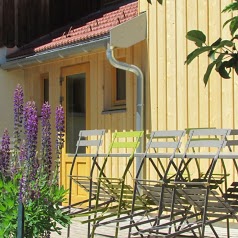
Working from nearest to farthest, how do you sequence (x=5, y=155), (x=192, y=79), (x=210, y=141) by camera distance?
1. (x=5, y=155)
2. (x=210, y=141)
3. (x=192, y=79)

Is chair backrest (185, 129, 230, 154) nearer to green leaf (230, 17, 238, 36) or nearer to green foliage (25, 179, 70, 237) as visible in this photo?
green foliage (25, 179, 70, 237)

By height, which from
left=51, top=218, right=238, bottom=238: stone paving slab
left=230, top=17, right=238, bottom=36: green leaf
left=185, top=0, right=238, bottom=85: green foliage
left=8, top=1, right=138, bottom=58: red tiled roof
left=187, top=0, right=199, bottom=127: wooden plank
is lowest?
left=51, top=218, right=238, bottom=238: stone paving slab

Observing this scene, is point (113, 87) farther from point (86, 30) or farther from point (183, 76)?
point (183, 76)

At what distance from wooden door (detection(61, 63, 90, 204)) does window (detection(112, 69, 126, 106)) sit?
604mm

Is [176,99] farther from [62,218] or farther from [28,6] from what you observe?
[28,6]

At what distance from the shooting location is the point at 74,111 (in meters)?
11.1

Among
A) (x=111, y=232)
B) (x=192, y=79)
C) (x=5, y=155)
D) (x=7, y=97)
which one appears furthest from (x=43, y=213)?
(x=7, y=97)

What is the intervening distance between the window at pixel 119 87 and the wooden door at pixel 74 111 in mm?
604

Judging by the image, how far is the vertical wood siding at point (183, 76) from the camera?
7836 mm

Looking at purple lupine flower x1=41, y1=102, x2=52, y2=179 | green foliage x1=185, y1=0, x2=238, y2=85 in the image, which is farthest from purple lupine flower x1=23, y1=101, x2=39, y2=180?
green foliage x1=185, y1=0, x2=238, y2=85

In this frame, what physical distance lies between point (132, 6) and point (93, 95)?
6.01 ft

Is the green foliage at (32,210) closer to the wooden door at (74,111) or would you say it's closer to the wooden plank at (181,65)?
the wooden plank at (181,65)

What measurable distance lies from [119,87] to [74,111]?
1234 millimetres

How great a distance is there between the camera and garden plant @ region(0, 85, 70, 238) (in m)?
4.26
